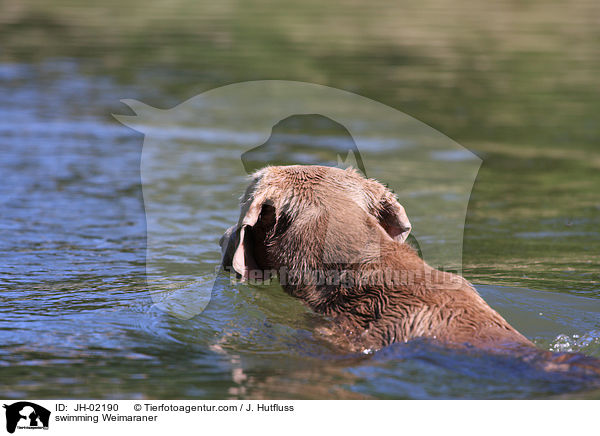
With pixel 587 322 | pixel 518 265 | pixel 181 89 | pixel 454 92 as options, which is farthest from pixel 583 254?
pixel 181 89

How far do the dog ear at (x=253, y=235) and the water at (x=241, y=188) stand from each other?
1.17 feet

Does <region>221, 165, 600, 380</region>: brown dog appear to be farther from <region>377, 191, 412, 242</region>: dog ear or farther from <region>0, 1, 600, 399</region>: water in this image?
<region>0, 1, 600, 399</region>: water

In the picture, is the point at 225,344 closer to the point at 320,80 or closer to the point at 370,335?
the point at 370,335

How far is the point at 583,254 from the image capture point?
29.0 ft

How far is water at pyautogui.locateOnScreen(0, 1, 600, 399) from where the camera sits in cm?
556

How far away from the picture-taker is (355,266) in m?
5.79
